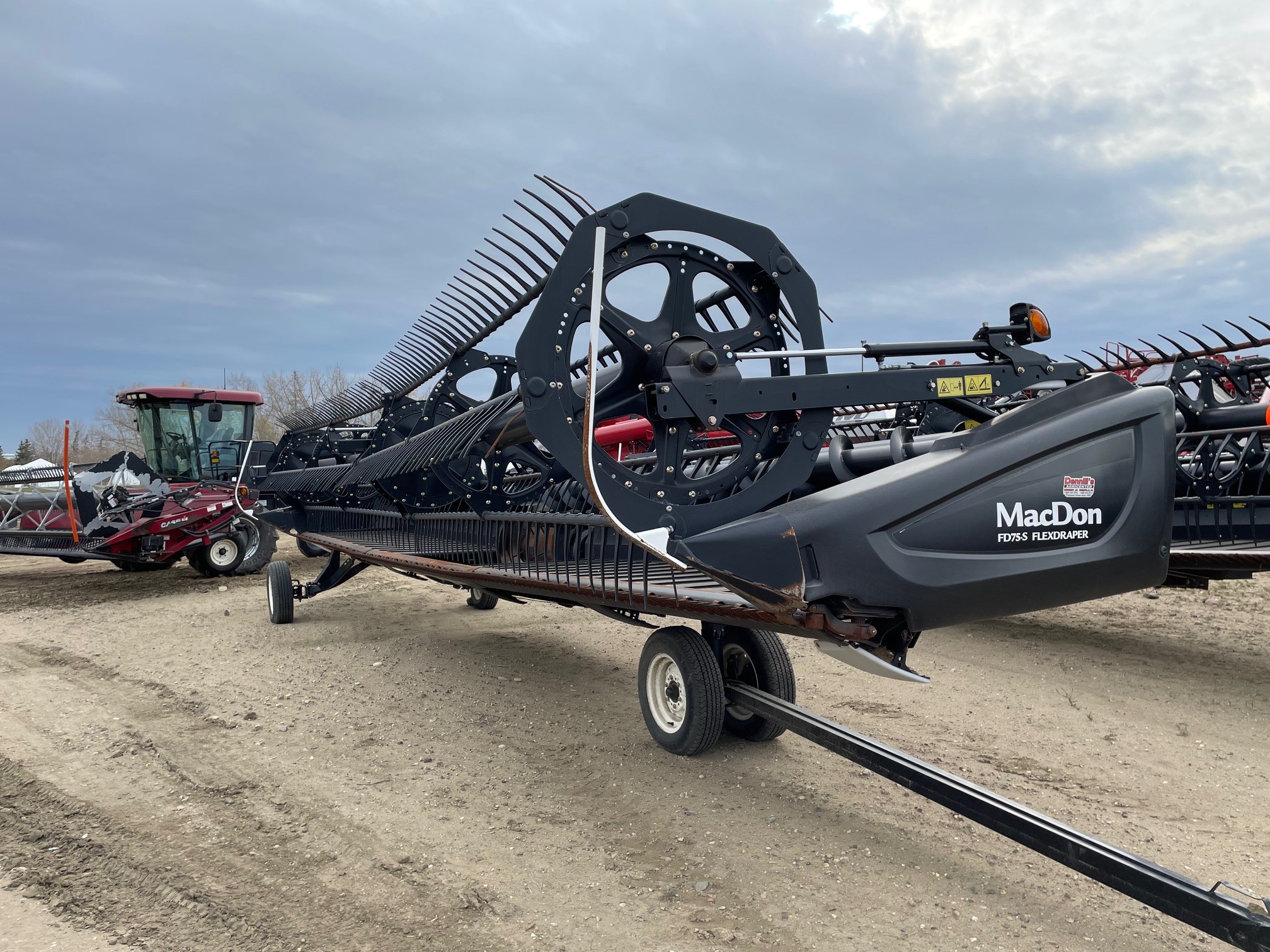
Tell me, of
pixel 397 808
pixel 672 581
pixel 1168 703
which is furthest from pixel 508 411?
pixel 1168 703

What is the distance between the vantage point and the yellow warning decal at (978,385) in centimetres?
330

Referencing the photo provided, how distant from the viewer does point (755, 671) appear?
4.12 metres

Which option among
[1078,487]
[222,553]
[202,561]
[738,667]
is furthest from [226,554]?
[1078,487]

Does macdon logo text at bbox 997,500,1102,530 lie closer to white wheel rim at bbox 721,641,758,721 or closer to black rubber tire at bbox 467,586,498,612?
white wheel rim at bbox 721,641,758,721

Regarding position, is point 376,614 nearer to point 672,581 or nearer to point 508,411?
point 508,411

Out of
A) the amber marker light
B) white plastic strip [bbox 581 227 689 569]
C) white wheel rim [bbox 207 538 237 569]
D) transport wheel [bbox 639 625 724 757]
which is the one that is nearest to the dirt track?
transport wheel [bbox 639 625 724 757]

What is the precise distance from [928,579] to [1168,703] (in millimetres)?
3488

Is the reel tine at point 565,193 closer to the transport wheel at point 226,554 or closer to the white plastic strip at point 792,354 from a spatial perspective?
the white plastic strip at point 792,354

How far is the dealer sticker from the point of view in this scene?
9.14 feet

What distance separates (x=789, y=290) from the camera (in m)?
3.49

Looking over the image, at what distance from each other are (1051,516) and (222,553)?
1208 centimetres

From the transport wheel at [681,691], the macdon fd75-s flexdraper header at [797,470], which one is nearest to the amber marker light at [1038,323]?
the macdon fd75-s flexdraper header at [797,470]

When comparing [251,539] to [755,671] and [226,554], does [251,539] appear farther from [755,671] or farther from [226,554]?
[755,671]

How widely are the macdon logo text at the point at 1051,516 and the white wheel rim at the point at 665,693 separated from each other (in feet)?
5.85
